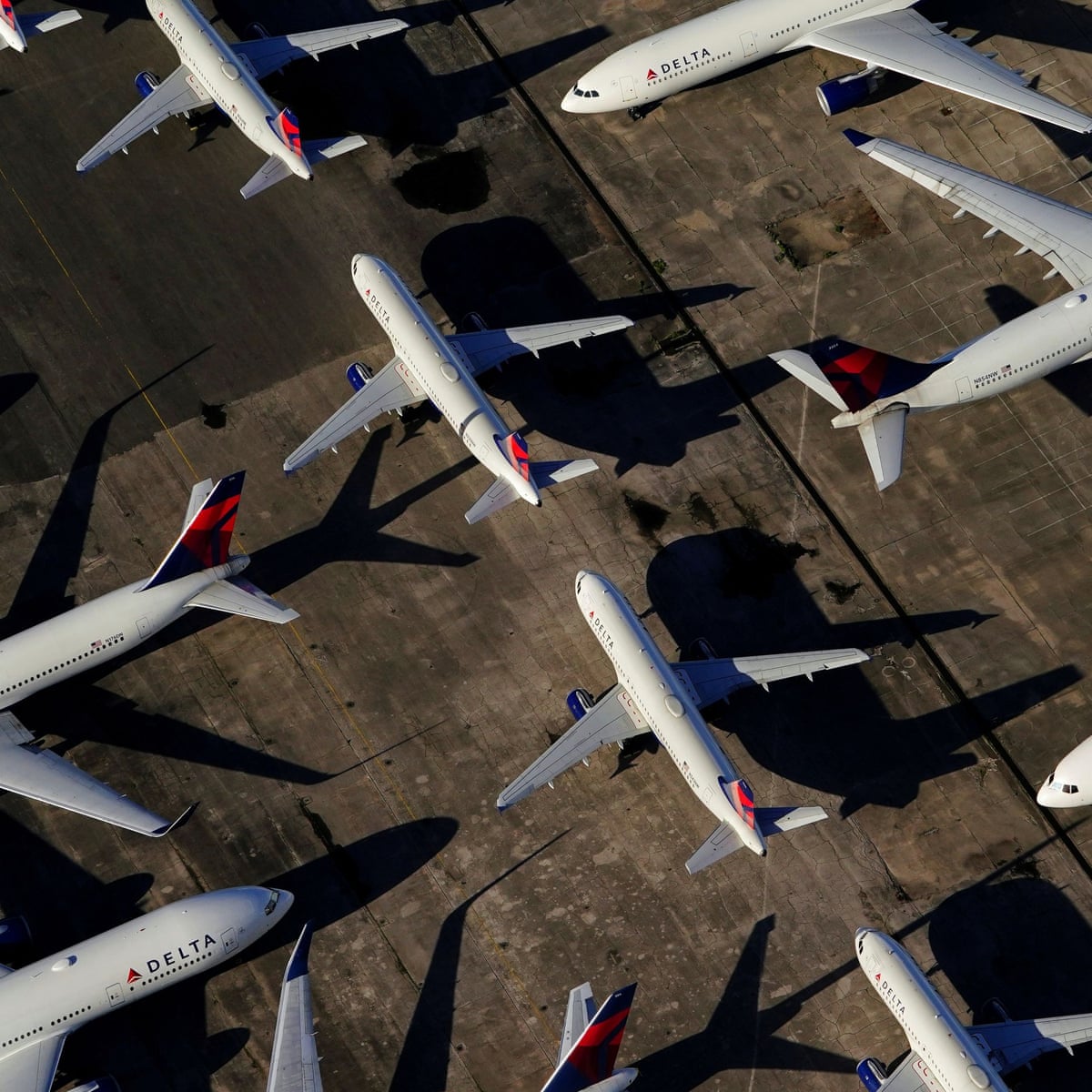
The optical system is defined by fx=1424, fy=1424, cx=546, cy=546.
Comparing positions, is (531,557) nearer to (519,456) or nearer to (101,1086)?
(519,456)

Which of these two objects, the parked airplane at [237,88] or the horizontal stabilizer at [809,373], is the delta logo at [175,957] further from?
the horizontal stabilizer at [809,373]

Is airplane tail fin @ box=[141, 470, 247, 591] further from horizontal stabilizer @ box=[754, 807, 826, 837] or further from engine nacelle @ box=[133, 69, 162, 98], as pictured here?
horizontal stabilizer @ box=[754, 807, 826, 837]

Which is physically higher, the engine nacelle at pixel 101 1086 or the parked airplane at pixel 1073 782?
the engine nacelle at pixel 101 1086

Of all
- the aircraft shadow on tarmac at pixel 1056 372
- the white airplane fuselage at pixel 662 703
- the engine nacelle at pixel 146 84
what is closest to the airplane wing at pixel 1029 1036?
the white airplane fuselage at pixel 662 703

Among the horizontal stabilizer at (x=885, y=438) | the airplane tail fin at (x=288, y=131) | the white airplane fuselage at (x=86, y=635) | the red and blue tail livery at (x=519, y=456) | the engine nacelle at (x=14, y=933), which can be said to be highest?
the airplane tail fin at (x=288, y=131)

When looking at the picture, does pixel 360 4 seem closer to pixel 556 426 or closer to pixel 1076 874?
pixel 556 426

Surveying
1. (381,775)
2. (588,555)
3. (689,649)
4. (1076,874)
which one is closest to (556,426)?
(588,555)

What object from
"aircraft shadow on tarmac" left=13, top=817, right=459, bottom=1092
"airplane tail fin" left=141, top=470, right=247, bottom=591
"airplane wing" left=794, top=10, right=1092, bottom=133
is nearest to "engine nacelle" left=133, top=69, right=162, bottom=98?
"airplane tail fin" left=141, top=470, right=247, bottom=591

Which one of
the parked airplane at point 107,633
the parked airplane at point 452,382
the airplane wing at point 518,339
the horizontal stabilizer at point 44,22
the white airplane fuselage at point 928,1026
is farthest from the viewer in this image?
the horizontal stabilizer at point 44,22
